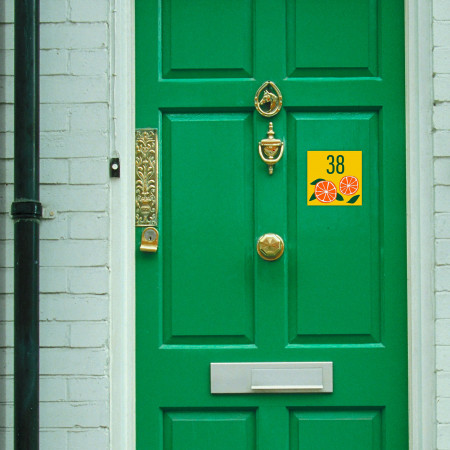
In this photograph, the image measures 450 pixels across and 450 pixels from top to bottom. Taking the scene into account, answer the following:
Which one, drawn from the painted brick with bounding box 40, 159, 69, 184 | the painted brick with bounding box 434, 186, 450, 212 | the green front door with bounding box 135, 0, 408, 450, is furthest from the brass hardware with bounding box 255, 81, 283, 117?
the painted brick with bounding box 40, 159, 69, 184

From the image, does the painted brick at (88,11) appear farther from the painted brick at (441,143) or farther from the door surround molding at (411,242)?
the painted brick at (441,143)

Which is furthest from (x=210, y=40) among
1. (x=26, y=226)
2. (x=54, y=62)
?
(x=26, y=226)

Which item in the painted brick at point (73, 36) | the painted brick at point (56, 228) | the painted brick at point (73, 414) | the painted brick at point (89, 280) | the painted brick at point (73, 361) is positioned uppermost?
the painted brick at point (73, 36)

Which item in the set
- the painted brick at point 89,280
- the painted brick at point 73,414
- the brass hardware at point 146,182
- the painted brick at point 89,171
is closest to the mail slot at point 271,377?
the painted brick at point 73,414

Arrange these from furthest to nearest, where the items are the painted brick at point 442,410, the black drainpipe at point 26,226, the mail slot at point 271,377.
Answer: the mail slot at point 271,377, the painted brick at point 442,410, the black drainpipe at point 26,226

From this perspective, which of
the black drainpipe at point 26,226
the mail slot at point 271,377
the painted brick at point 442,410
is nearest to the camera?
the black drainpipe at point 26,226

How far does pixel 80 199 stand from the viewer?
295 centimetres

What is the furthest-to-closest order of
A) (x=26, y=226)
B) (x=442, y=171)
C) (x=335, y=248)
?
(x=335, y=248)
(x=442, y=171)
(x=26, y=226)

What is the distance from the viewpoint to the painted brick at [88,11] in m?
2.97

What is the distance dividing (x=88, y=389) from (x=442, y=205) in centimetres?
159

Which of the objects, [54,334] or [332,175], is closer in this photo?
[54,334]

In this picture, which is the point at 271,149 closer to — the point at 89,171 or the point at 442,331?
the point at 89,171

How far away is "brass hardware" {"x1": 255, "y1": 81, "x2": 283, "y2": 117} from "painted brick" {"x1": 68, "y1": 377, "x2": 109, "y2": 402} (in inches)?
50.4

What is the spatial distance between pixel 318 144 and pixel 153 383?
1.22m
